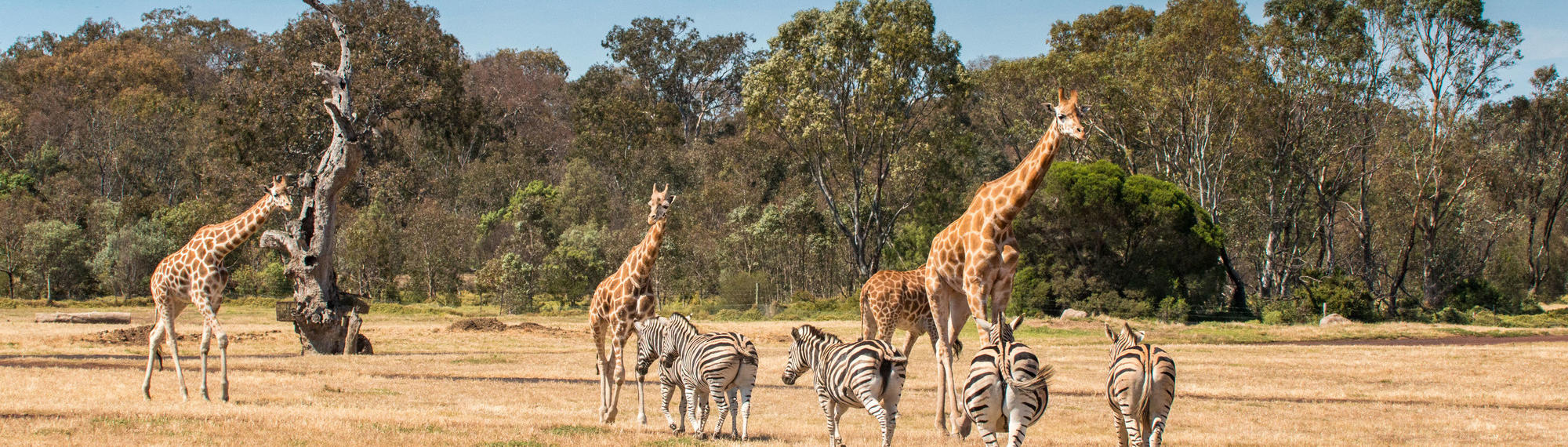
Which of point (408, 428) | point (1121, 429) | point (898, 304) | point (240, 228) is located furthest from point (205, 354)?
point (1121, 429)

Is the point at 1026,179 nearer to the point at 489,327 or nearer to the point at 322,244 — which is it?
the point at 322,244

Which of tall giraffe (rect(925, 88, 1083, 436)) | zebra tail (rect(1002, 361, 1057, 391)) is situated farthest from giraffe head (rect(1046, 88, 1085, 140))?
zebra tail (rect(1002, 361, 1057, 391))

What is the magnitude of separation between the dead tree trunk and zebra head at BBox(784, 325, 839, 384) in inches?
593

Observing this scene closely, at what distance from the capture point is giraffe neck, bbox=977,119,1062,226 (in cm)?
1252

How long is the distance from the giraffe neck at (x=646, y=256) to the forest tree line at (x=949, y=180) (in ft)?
88.3

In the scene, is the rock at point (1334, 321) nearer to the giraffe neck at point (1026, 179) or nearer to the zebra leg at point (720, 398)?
the giraffe neck at point (1026, 179)

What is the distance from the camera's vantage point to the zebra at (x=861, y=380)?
10711 millimetres

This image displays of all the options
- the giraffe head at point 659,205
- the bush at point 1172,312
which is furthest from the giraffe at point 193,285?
the bush at point 1172,312

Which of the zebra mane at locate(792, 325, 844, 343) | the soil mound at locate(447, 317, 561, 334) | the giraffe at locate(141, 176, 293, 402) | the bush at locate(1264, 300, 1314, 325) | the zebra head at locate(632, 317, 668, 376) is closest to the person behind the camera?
the zebra mane at locate(792, 325, 844, 343)

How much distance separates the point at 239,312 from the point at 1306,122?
41.6m

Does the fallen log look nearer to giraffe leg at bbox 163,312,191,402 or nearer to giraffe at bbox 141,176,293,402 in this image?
giraffe at bbox 141,176,293,402

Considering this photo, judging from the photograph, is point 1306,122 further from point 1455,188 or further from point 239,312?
point 239,312

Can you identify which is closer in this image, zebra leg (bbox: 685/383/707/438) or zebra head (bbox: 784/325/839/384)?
zebra head (bbox: 784/325/839/384)

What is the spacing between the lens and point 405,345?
92.1ft
